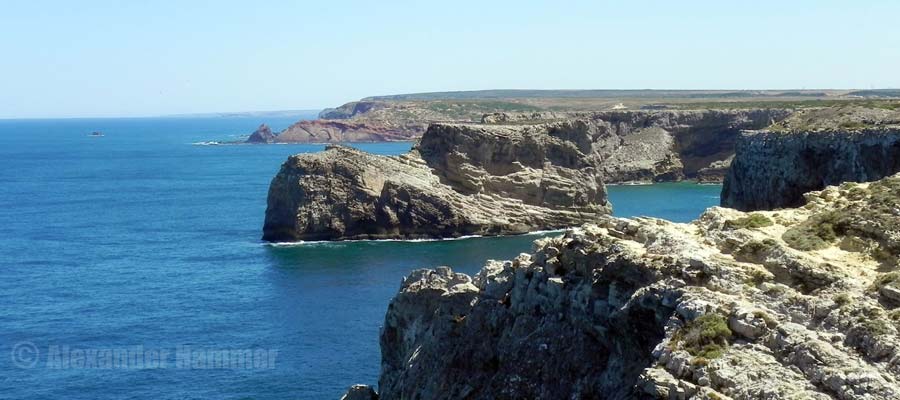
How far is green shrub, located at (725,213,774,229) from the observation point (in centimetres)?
2847

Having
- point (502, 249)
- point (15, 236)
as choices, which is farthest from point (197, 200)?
point (502, 249)

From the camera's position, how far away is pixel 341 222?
339ft

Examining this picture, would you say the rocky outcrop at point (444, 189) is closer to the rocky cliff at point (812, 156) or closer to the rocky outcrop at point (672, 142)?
the rocky cliff at point (812, 156)

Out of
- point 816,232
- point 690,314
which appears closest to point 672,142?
point 816,232

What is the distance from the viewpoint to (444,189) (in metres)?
108

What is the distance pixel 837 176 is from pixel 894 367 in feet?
195

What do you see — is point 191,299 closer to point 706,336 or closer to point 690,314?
point 690,314

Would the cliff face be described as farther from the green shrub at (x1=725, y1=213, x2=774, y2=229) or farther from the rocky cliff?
the green shrub at (x1=725, y1=213, x2=774, y2=229)

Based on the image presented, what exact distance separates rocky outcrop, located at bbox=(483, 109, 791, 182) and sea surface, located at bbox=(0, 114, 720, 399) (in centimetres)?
3303

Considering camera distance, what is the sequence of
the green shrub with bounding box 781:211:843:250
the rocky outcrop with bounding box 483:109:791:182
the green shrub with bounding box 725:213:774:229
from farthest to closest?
1. the rocky outcrop with bounding box 483:109:791:182
2. the green shrub with bounding box 725:213:774:229
3. the green shrub with bounding box 781:211:843:250

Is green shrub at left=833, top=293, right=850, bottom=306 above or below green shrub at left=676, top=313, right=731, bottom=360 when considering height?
above

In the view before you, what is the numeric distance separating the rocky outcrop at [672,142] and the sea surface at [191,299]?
33027 mm

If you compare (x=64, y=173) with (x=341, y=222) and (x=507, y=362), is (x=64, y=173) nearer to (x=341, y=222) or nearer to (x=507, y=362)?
(x=341, y=222)

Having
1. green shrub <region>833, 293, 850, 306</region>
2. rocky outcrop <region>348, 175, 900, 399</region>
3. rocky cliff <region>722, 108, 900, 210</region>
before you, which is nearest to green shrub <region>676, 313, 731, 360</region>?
rocky outcrop <region>348, 175, 900, 399</region>
